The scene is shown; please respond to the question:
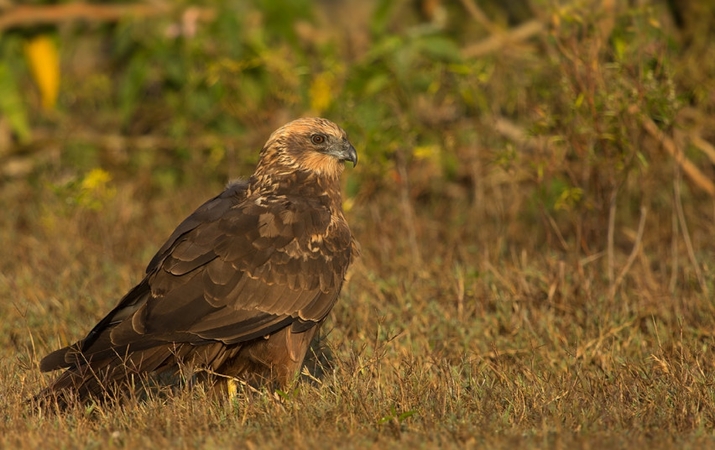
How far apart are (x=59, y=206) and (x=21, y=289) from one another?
5.22 ft

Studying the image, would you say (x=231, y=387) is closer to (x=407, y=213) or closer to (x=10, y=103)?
(x=407, y=213)

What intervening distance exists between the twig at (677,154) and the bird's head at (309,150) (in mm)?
1869

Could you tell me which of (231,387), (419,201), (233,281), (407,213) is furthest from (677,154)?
(231,387)

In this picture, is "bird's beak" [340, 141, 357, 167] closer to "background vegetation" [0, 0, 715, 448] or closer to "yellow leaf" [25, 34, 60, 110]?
"background vegetation" [0, 0, 715, 448]

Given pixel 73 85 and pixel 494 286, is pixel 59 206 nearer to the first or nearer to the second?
pixel 73 85

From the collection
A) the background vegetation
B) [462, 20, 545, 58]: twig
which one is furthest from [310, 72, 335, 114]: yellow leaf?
[462, 20, 545, 58]: twig

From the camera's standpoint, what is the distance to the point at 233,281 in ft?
16.4

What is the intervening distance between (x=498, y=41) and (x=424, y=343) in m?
3.76

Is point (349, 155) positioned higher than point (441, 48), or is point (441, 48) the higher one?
point (441, 48)

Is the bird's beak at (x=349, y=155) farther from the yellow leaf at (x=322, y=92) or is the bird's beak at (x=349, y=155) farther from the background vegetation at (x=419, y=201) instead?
the yellow leaf at (x=322, y=92)

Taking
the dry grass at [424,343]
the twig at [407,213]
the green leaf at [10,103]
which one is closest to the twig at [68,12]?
the green leaf at [10,103]

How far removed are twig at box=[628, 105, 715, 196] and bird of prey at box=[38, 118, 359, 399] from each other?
2.27 meters

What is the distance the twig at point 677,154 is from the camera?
6.47 metres

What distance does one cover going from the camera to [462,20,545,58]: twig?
28.6 ft
